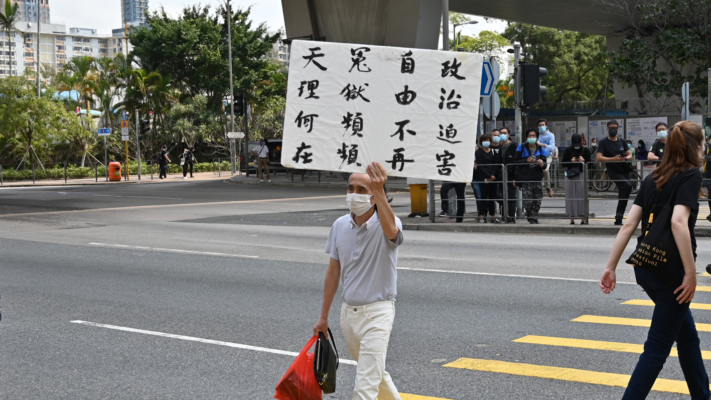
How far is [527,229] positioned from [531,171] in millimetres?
1194

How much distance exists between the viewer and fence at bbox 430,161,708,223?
50.6 feet

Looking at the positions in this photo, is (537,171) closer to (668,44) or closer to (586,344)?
(586,344)

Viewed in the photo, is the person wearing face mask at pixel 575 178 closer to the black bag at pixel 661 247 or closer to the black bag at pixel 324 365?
the black bag at pixel 661 247

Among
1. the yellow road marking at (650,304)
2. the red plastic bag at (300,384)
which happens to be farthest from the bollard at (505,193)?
the red plastic bag at (300,384)

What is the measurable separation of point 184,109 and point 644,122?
104 feet

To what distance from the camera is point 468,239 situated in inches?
580

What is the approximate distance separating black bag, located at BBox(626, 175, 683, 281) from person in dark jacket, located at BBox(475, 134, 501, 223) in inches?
465

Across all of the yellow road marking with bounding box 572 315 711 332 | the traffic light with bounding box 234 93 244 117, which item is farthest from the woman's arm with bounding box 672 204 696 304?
the traffic light with bounding box 234 93 244 117

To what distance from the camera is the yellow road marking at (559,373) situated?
5.38 meters

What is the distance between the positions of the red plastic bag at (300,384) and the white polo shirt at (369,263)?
1.38ft

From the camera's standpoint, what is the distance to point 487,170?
1636 centimetres

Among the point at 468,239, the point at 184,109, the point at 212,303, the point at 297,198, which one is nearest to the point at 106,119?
the point at 184,109

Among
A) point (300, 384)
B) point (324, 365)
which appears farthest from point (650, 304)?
point (300, 384)

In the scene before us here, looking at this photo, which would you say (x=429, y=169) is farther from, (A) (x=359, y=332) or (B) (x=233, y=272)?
(B) (x=233, y=272)
